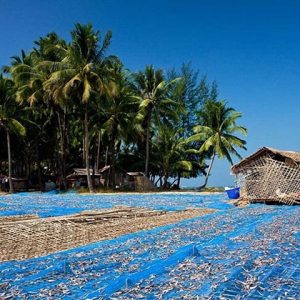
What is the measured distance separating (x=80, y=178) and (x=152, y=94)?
9762mm

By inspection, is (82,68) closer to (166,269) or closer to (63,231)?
(63,231)

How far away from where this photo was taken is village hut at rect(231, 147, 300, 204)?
16.3m

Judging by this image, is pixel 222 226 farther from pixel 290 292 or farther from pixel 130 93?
pixel 130 93

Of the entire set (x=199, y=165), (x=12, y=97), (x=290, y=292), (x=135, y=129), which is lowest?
(x=290, y=292)

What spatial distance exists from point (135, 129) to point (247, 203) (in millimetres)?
15535

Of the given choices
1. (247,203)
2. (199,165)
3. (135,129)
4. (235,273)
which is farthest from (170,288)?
(199,165)

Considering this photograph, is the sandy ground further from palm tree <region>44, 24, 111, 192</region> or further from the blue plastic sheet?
palm tree <region>44, 24, 111, 192</region>

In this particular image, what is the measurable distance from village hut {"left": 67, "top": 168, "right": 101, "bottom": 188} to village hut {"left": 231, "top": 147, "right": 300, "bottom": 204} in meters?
16.9

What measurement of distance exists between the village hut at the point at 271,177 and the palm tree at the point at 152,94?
42.4 ft

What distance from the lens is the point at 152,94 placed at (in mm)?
30672

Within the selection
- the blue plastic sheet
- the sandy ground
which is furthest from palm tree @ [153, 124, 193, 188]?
the blue plastic sheet

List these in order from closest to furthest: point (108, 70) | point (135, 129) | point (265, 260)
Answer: point (265, 260), point (108, 70), point (135, 129)

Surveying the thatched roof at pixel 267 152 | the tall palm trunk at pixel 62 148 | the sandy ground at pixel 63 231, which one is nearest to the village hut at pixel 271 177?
the thatched roof at pixel 267 152

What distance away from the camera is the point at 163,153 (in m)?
32.2
